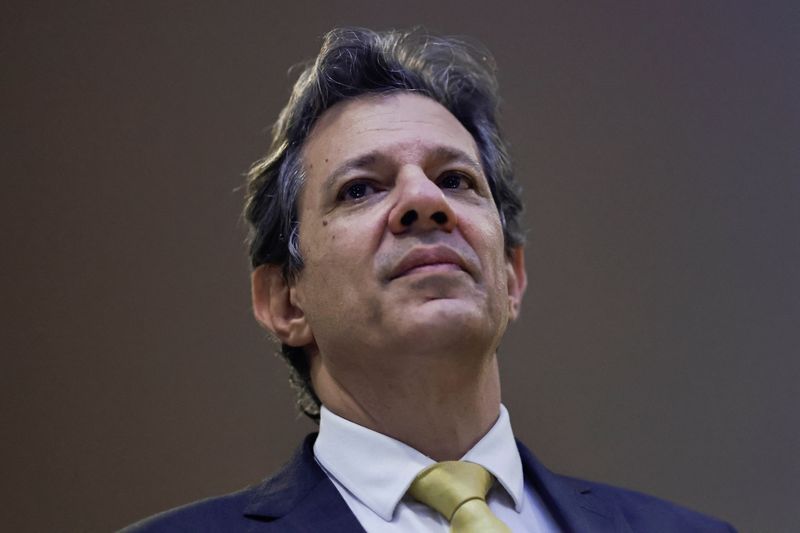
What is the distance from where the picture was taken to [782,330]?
2.59 meters

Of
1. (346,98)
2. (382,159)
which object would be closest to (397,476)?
(382,159)

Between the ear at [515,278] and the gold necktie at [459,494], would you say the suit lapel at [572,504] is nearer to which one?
the gold necktie at [459,494]

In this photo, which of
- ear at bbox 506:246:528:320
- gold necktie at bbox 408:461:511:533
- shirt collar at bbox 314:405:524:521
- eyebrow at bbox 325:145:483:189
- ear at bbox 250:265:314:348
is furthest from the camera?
ear at bbox 506:246:528:320

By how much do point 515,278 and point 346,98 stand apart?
1.80 feet

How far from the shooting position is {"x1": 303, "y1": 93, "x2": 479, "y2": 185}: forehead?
1837mm

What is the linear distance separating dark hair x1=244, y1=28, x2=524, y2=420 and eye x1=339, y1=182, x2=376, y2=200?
143 mm

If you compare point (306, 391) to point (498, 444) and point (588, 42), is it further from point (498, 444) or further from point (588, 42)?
point (588, 42)

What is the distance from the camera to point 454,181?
6.23ft

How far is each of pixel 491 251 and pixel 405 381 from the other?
0.98 feet

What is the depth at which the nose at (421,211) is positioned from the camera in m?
1.71

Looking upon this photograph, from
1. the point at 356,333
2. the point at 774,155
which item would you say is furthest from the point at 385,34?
the point at 774,155

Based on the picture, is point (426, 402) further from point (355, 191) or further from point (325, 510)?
point (355, 191)

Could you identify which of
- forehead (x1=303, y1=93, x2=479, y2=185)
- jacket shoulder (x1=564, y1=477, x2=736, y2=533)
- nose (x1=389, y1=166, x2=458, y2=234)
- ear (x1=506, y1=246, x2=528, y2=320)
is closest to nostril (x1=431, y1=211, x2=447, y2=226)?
nose (x1=389, y1=166, x2=458, y2=234)

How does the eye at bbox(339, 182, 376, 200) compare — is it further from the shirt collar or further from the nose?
the shirt collar
